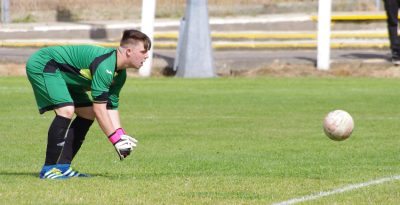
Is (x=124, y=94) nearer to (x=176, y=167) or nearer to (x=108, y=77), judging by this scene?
(x=176, y=167)

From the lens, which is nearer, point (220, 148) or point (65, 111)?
point (65, 111)

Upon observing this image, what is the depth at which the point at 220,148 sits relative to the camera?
40.9 feet

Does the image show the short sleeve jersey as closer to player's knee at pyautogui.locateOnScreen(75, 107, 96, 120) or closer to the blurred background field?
player's knee at pyautogui.locateOnScreen(75, 107, 96, 120)

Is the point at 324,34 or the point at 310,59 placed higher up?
the point at 324,34

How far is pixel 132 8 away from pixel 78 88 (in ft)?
80.3

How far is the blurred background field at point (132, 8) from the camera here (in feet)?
108

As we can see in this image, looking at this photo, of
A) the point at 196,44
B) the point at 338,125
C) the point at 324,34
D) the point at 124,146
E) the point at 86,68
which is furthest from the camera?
the point at 324,34

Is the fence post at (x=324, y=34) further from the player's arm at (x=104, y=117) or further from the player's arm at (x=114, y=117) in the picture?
the player's arm at (x=104, y=117)

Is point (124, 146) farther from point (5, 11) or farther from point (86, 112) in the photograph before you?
point (5, 11)

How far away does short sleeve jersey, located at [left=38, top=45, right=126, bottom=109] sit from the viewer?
9.24 m

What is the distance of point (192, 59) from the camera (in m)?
23.5

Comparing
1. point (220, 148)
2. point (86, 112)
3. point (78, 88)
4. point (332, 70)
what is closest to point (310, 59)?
point (332, 70)

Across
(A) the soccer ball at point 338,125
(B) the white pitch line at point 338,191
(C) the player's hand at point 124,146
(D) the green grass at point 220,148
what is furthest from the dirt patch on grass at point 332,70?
(C) the player's hand at point 124,146

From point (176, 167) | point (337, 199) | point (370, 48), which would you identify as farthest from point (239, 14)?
point (337, 199)
